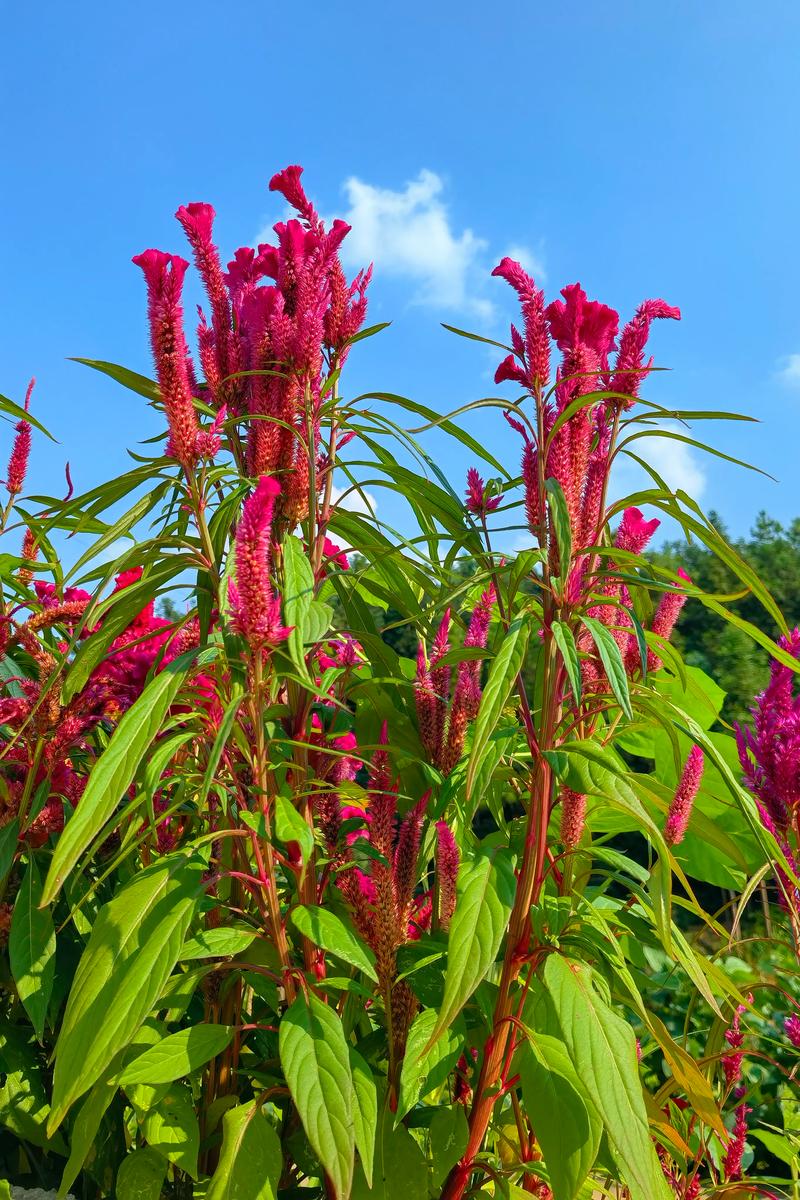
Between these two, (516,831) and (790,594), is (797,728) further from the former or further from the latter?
(790,594)

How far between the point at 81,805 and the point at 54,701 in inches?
22.7

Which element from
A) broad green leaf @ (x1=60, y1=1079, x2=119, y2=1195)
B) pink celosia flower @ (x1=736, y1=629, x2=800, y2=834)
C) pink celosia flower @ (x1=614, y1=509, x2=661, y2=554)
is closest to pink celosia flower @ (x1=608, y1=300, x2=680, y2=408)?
pink celosia flower @ (x1=614, y1=509, x2=661, y2=554)

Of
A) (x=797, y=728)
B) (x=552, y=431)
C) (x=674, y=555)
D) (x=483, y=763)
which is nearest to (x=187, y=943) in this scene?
(x=483, y=763)

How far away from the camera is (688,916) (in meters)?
6.68

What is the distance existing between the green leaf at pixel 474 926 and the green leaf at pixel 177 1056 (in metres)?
0.34

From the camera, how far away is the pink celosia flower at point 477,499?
1.52 metres

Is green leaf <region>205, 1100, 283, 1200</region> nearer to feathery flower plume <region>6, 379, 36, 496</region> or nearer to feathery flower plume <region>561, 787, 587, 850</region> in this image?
feathery flower plume <region>561, 787, 587, 850</region>

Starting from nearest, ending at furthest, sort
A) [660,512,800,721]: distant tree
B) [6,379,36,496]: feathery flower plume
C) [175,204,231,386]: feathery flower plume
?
[175,204,231,386]: feathery flower plume → [6,379,36,496]: feathery flower plume → [660,512,800,721]: distant tree

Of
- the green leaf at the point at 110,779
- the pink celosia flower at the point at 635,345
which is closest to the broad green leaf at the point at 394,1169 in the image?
the green leaf at the point at 110,779

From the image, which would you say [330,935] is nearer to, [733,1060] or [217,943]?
[217,943]

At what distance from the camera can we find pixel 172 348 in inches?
51.9

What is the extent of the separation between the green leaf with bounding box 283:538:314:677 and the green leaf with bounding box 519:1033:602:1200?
24.2 inches

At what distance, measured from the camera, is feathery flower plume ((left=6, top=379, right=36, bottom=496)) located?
2.00m

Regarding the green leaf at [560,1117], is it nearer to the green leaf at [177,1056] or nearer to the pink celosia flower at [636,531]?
the green leaf at [177,1056]
